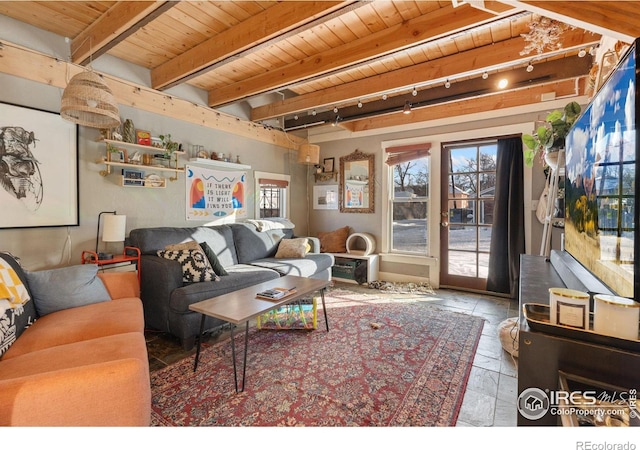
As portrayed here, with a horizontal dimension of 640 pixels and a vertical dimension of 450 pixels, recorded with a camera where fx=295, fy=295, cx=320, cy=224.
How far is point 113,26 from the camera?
7.14 ft

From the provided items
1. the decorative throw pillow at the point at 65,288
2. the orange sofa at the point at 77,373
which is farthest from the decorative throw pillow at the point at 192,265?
the orange sofa at the point at 77,373

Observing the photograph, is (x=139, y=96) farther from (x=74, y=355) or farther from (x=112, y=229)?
(x=74, y=355)

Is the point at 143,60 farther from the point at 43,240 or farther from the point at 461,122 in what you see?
the point at 461,122

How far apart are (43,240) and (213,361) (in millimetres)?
1856

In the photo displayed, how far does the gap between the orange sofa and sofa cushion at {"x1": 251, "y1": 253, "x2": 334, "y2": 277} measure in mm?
1725

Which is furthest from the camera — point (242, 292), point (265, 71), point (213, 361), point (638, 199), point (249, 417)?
point (265, 71)

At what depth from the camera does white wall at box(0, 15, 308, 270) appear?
2400mm

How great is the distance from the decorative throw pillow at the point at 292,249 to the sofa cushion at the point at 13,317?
2.53m

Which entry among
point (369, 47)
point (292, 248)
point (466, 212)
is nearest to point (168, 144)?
point (292, 248)

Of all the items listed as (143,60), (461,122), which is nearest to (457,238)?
(461,122)

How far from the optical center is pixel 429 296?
3859mm

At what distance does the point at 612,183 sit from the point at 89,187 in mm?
3683

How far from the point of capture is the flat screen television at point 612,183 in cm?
92
